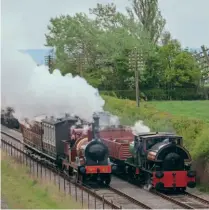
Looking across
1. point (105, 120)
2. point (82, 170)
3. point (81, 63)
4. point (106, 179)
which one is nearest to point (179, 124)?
point (105, 120)

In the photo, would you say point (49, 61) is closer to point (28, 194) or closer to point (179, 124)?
point (179, 124)

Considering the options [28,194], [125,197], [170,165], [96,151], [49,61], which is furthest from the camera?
[49,61]

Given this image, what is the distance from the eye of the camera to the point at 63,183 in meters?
32.0

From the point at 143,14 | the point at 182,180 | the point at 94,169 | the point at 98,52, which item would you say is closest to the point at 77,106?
the point at 94,169

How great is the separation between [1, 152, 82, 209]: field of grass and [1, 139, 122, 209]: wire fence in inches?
19.5

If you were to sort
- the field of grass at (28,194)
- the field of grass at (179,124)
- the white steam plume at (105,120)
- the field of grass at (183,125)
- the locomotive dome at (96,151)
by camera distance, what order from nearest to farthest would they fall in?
the field of grass at (28,194) < the locomotive dome at (96,151) < the field of grass at (183,125) < the field of grass at (179,124) < the white steam plume at (105,120)

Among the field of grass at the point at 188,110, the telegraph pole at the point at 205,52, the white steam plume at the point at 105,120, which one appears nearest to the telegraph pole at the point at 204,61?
the telegraph pole at the point at 205,52

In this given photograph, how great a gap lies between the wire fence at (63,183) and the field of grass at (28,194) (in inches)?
19.5

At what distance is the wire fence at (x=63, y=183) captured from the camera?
2667cm

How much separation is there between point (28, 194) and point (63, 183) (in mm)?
6204

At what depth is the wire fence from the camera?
1050 inches

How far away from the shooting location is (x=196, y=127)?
34.2 m

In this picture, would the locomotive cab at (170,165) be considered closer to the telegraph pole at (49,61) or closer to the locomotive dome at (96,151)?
the locomotive dome at (96,151)

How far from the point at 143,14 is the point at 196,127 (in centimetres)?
5641
